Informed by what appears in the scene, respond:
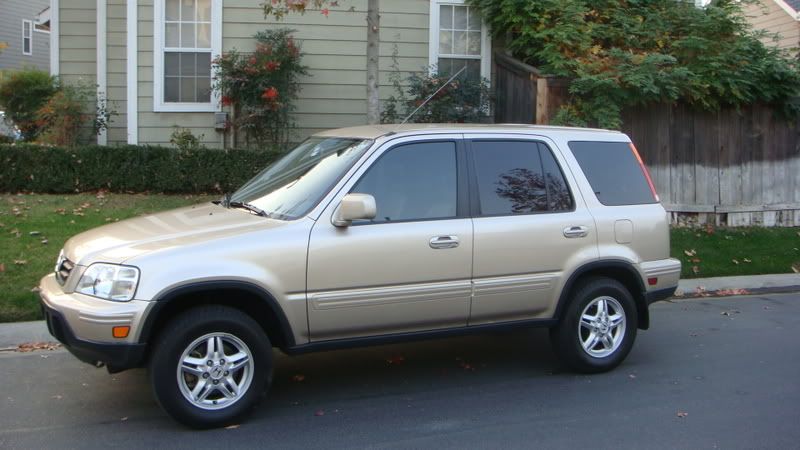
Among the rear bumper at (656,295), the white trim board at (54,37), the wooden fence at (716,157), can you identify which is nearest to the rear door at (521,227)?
the rear bumper at (656,295)

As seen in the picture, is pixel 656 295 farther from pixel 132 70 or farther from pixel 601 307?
pixel 132 70

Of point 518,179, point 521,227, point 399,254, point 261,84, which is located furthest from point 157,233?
point 261,84

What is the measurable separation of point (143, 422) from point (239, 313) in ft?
3.20

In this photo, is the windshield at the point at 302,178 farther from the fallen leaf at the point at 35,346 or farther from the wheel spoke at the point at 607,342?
the wheel spoke at the point at 607,342

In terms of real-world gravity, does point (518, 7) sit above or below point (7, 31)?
below

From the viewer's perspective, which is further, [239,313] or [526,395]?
[526,395]

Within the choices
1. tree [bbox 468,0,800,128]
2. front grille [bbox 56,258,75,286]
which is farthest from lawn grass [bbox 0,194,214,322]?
tree [bbox 468,0,800,128]

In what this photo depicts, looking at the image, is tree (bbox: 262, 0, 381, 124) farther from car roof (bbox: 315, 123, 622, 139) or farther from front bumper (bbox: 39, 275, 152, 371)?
front bumper (bbox: 39, 275, 152, 371)

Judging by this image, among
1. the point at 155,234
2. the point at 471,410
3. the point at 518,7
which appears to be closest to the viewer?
the point at 155,234

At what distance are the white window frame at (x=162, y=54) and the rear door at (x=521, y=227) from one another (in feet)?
26.8

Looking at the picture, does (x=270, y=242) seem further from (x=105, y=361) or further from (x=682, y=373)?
(x=682, y=373)

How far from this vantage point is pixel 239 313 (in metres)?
5.27

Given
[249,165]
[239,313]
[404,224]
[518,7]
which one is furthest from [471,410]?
[518,7]

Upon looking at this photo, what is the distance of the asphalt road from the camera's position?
5.16 metres
